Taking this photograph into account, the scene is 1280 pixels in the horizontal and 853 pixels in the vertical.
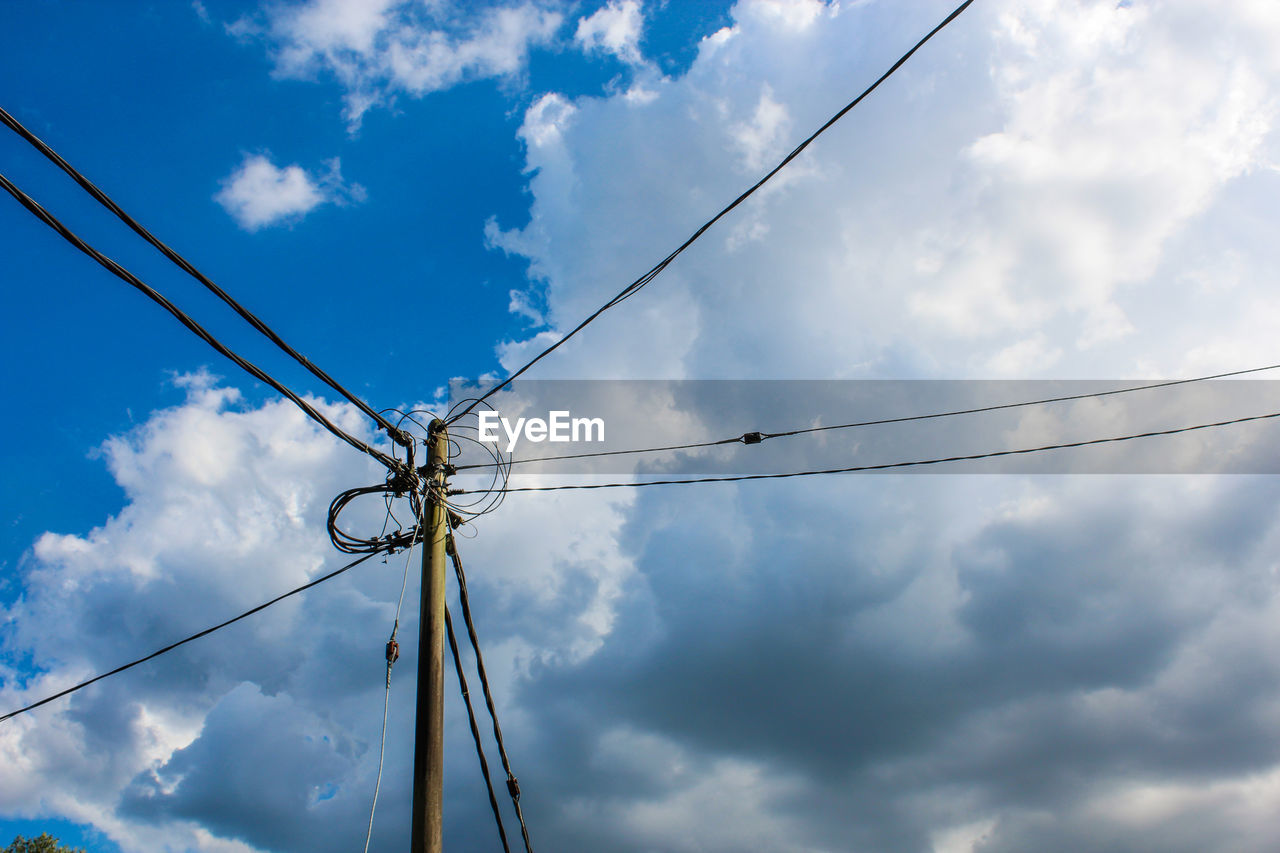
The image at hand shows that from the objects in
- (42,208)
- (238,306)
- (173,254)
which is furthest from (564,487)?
(42,208)

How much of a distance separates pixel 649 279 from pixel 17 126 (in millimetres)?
5772

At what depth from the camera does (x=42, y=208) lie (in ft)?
17.2

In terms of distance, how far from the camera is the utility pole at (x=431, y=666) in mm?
7203

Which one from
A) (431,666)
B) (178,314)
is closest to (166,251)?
(178,314)

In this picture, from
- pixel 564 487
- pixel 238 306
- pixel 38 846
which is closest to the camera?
pixel 238 306

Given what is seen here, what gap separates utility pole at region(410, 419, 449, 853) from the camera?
720cm

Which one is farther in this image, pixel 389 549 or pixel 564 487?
pixel 564 487

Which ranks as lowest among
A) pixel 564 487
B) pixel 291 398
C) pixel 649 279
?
pixel 291 398

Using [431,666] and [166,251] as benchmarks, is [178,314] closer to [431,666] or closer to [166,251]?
[166,251]

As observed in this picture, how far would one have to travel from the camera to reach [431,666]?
26.1 feet

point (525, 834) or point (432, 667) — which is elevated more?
point (432, 667)

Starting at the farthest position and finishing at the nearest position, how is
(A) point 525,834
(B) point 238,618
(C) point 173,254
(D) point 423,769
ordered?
(A) point 525,834 < (B) point 238,618 < (D) point 423,769 < (C) point 173,254

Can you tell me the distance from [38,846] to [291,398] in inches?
1897

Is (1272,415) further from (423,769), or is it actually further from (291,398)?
(291,398)
